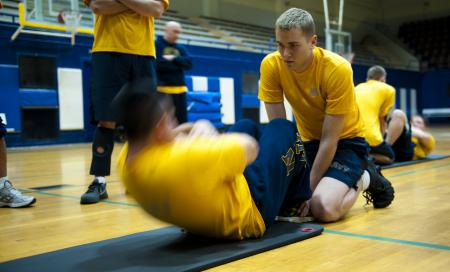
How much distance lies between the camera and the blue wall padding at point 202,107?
947cm

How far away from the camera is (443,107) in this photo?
1702 centimetres

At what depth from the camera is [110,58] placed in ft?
8.77

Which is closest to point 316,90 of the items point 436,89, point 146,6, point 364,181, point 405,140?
point 364,181

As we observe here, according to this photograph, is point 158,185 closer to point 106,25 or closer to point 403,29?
point 106,25

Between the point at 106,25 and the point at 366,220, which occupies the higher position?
the point at 106,25

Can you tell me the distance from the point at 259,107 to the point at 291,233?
9.63m

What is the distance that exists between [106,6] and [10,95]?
5530 millimetres

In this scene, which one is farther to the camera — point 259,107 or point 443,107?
point 443,107

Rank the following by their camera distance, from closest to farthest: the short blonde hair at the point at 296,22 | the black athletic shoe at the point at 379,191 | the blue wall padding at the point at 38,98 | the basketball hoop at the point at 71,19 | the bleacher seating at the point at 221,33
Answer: the short blonde hair at the point at 296,22 → the black athletic shoe at the point at 379,191 → the basketball hoop at the point at 71,19 → the blue wall padding at the point at 38,98 → the bleacher seating at the point at 221,33

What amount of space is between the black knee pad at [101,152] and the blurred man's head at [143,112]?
1372mm

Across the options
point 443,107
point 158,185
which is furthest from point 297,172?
point 443,107

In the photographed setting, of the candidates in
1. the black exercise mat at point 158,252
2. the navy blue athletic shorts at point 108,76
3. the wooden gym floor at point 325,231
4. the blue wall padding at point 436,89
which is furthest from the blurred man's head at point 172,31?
the blue wall padding at point 436,89

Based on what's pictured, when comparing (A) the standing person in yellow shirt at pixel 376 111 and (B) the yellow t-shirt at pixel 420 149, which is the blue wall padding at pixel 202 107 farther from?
(A) the standing person in yellow shirt at pixel 376 111

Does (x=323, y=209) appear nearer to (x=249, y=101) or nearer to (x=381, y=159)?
(x=381, y=159)
